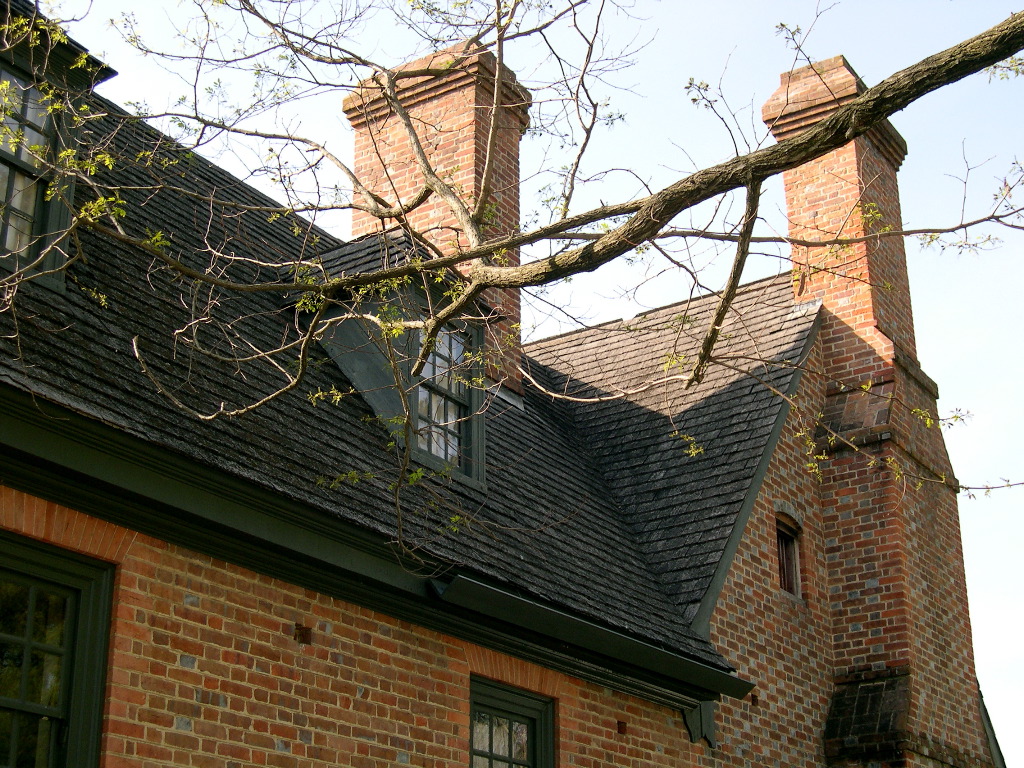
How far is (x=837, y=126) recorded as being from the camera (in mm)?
6027

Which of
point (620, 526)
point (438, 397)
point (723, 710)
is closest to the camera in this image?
point (438, 397)

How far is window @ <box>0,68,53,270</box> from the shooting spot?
7484 millimetres

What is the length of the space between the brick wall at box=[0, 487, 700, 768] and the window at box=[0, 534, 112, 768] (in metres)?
0.09

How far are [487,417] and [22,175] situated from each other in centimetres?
557

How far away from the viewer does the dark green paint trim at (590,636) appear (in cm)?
866

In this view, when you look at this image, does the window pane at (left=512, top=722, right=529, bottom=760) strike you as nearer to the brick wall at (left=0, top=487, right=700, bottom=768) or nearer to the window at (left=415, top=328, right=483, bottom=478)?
the brick wall at (left=0, top=487, right=700, bottom=768)

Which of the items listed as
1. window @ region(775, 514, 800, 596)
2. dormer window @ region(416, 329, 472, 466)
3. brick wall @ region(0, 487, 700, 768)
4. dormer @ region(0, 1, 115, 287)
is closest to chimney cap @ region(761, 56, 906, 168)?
window @ region(775, 514, 800, 596)

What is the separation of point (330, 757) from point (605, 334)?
10.0 m

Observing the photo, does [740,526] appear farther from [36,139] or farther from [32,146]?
[32,146]

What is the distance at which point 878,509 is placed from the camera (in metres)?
13.9

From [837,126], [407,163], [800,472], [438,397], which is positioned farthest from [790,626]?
[837,126]

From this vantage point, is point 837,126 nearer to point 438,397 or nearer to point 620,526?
point 438,397

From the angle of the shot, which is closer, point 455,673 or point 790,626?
point 455,673

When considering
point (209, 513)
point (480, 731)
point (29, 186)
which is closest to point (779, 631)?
point (480, 731)
